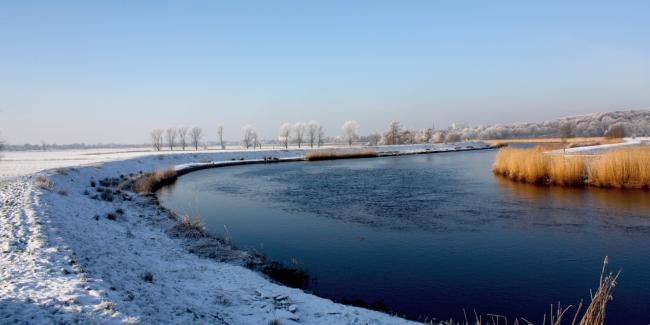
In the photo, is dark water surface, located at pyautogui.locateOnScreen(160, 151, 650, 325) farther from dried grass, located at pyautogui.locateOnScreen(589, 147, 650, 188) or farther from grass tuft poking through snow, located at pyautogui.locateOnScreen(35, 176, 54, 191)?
grass tuft poking through snow, located at pyautogui.locateOnScreen(35, 176, 54, 191)

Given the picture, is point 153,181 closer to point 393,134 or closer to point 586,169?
point 586,169

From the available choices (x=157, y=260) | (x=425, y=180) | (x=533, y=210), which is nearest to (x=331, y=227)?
(x=157, y=260)

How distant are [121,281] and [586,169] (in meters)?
24.6

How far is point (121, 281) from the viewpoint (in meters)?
6.02

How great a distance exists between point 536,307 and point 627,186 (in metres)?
17.1

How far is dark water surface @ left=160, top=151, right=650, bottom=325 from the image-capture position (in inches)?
282

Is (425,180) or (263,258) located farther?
(425,180)

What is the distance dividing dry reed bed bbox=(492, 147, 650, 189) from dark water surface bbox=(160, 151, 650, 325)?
4.59ft

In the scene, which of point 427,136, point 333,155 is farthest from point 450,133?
point 333,155

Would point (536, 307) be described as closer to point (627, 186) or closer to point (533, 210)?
point (533, 210)

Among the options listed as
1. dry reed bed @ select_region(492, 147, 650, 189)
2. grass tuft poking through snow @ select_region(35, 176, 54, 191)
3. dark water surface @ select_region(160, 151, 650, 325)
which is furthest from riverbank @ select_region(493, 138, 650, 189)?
grass tuft poking through snow @ select_region(35, 176, 54, 191)

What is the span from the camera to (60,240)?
7.51 m

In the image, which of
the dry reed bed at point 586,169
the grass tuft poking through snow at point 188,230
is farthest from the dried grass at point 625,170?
the grass tuft poking through snow at point 188,230

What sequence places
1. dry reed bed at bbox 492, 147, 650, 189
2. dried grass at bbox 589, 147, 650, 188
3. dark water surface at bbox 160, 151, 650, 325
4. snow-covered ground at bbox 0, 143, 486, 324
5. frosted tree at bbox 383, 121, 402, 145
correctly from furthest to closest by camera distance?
frosted tree at bbox 383, 121, 402, 145 < dry reed bed at bbox 492, 147, 650, 189 < dried grass at bbox 589, 147, 650, 188 < dark water surface at bbox 160, 151, 650, 325 < snow-covered ground at bbox 0, 143, 486, 324
